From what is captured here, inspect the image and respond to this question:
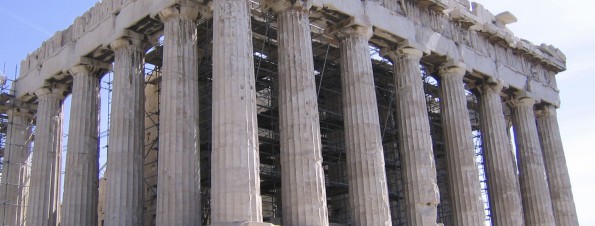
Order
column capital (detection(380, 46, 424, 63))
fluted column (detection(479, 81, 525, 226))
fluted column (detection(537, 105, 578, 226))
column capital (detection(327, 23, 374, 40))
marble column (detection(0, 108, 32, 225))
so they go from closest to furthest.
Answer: column capital (detection(327, 23, 374, 40)), column capital (detection(380, 46, 424, 63)), fluted column (detection(479, 81, 525, 226)), marble column (detection(0, 108, 32, 225)), fluted column (detection(537, 105, 578, 226))

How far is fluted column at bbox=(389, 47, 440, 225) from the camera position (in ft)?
100

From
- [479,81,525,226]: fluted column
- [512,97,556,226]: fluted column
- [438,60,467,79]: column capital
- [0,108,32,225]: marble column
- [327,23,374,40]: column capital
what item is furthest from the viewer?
[512,97,556,226]: fluted column

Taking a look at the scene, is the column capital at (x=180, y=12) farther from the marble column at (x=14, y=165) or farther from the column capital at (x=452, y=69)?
the marble column at (x=14, y=165)

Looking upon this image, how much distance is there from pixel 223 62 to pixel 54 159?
1386cm

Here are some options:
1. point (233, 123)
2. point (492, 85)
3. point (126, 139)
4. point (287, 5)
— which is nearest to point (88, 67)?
point (126, 139)

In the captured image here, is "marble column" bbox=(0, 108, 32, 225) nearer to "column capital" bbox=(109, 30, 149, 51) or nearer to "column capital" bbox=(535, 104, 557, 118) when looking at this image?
"column capital" bbox=(109, 30, 149, 51)

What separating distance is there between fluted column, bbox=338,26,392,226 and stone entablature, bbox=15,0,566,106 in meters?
1.22

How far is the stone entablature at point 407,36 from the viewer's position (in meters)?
30.6

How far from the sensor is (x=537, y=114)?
42.3m

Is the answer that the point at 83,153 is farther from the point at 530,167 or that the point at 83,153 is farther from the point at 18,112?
the point at 530,167

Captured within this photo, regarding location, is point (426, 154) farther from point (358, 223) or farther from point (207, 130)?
point (207, 130)

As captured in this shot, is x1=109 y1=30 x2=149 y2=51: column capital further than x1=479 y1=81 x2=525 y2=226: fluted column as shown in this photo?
No

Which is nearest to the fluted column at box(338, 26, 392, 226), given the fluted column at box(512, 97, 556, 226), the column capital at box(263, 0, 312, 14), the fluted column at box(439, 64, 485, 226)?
the column capital at box(263, 0, 312, 14)

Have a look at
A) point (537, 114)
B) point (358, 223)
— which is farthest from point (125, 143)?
point (537, 114)
